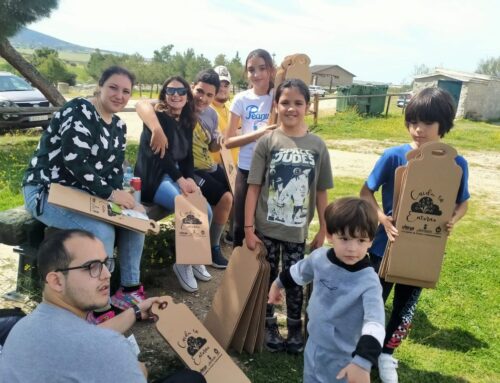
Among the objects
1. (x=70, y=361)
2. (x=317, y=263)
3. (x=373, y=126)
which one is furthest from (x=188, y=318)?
(x=373, y=126)

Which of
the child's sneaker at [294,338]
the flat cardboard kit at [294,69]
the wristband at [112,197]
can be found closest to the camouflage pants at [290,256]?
the child's sneaker at [294,338]

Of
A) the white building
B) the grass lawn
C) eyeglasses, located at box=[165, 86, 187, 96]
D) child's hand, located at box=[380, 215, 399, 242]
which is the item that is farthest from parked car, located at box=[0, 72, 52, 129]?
the white building

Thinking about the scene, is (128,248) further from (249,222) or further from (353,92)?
(353,92)

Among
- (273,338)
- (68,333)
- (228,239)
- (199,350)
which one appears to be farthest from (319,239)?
(228,239)

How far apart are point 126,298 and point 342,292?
171cm

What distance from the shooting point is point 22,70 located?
34.6ft

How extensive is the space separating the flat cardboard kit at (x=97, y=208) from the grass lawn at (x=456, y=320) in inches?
42.2

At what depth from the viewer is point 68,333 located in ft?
4.61

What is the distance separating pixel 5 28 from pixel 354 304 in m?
9.48

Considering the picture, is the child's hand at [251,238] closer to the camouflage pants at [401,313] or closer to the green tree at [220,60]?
the camouflage pants at [401,313]

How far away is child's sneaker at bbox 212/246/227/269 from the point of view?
4.19 metres

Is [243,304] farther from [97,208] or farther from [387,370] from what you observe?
[97,208]

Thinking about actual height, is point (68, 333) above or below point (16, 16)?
below

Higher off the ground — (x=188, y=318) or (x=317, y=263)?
(x=317, y=263)
